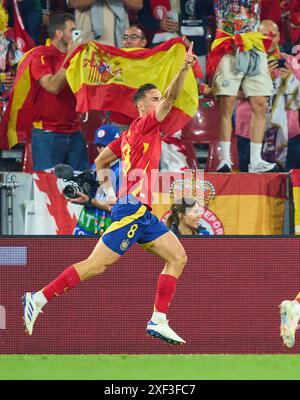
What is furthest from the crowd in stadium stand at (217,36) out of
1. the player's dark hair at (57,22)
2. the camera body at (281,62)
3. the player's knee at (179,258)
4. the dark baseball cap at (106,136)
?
the player's knee at (179,258)

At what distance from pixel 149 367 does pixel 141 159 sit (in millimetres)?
1756

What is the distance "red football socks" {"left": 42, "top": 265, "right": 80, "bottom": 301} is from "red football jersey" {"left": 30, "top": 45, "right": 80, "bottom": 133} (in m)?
3.83

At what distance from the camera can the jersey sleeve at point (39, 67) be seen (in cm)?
1242

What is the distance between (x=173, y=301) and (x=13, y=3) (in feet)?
15.1

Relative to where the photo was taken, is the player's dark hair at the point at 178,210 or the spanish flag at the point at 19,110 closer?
the player's dark hair at the point at 178,210

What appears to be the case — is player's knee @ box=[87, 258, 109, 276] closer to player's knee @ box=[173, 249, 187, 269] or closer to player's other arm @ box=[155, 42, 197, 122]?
player's knee @ box=[173, 249, 187, 269]

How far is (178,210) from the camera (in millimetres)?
11461

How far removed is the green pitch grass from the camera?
8422 millimetres

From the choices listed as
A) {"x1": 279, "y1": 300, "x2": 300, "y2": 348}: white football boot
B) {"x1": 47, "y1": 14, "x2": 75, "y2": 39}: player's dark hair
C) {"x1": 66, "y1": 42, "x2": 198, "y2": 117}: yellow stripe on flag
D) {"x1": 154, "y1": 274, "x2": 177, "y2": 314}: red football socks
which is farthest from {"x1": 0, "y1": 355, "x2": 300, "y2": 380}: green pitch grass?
{"x1": 47, "y1": 14, "x2": 75, "y2": 39}: player's dark hair

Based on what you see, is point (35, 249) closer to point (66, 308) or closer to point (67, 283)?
point (66, 308)

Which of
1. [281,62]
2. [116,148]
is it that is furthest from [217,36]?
[116,148]

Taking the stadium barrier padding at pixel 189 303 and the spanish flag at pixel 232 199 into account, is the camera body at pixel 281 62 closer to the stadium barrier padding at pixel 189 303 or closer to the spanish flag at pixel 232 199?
the spanish flag at pixel 232 199

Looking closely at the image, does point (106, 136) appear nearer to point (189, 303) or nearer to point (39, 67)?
point (189, 303)

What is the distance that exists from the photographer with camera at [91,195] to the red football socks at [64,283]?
139 cm
